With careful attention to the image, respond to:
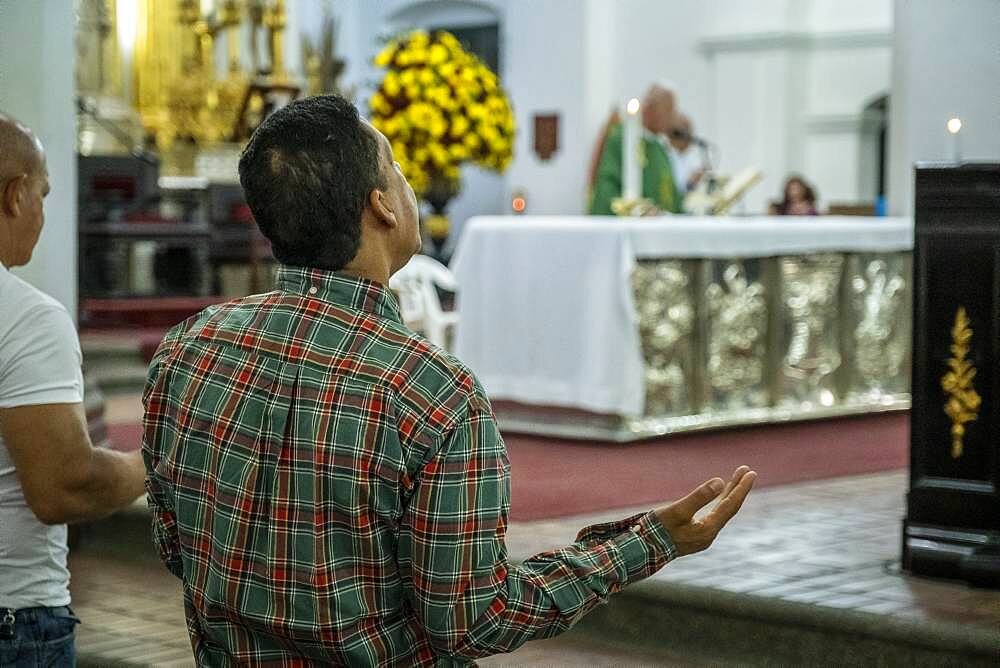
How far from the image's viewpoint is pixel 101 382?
7.82 metres

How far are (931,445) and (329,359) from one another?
248 cm

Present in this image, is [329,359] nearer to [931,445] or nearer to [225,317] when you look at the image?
[225,317]

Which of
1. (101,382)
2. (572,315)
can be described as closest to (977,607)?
(572,315)

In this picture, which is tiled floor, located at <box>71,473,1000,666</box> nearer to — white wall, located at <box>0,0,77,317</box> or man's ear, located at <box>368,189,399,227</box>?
white wall, located at <box>0,0,77,317</box>

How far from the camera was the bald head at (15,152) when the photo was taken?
211 centimetres

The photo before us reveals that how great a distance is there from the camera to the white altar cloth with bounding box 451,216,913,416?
19.2ft

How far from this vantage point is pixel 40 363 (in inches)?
78.2

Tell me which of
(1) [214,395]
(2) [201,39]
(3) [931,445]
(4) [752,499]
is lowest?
(4) [752,499]

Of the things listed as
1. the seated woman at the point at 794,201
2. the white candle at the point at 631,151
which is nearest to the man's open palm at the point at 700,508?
the white candle at the point at 631,151

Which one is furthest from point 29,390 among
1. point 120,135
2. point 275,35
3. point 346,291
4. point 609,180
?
point 120,135

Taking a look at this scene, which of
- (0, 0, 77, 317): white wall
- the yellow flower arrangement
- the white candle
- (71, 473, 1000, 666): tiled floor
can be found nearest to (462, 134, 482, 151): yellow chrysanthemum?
the yellow flower arrangement

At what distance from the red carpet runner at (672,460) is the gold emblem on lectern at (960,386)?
1.33m

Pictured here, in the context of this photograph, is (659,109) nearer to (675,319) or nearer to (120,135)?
(675,319)

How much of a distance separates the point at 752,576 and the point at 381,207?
2403mm
